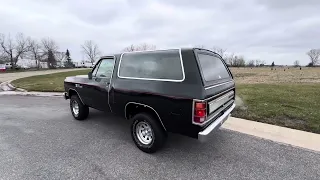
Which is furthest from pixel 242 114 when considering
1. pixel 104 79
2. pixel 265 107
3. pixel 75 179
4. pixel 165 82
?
pixel 75 179

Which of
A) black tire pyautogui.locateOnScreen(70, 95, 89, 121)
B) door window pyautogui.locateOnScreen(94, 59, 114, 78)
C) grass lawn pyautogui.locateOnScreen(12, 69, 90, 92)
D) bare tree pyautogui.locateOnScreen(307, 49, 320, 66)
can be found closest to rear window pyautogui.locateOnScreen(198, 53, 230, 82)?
door window pyautogui.locateOnScreen(94, 59, 114, 78)

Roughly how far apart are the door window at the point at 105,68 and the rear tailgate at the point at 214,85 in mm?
2006

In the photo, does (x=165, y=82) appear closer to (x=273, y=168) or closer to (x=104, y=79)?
(x=104, y=79)

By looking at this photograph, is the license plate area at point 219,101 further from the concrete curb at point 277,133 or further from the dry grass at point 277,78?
the dry grass at point 277,78

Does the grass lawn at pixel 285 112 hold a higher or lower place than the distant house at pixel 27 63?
lower

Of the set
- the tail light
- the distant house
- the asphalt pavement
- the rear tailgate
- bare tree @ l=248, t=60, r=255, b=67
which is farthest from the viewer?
bare tree @ l=248, t=60, r=255, b=67

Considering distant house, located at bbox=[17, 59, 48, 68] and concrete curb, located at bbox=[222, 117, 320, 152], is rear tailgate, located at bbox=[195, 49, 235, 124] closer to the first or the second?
concrete curb, located at bbox=[222, 117, 320, 152]

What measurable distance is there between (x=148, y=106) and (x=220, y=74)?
1739 millimetres

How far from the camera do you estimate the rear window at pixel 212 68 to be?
3.42 metres

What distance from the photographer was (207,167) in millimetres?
3164

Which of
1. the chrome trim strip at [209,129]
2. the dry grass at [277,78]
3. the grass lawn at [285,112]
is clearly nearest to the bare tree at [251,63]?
the dry grass at [277,78]

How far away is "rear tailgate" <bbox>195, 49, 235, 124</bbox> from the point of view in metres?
3.14

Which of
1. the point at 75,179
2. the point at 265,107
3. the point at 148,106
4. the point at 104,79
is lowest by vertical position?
the point at 75,179

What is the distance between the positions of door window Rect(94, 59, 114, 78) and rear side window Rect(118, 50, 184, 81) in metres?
0.38
